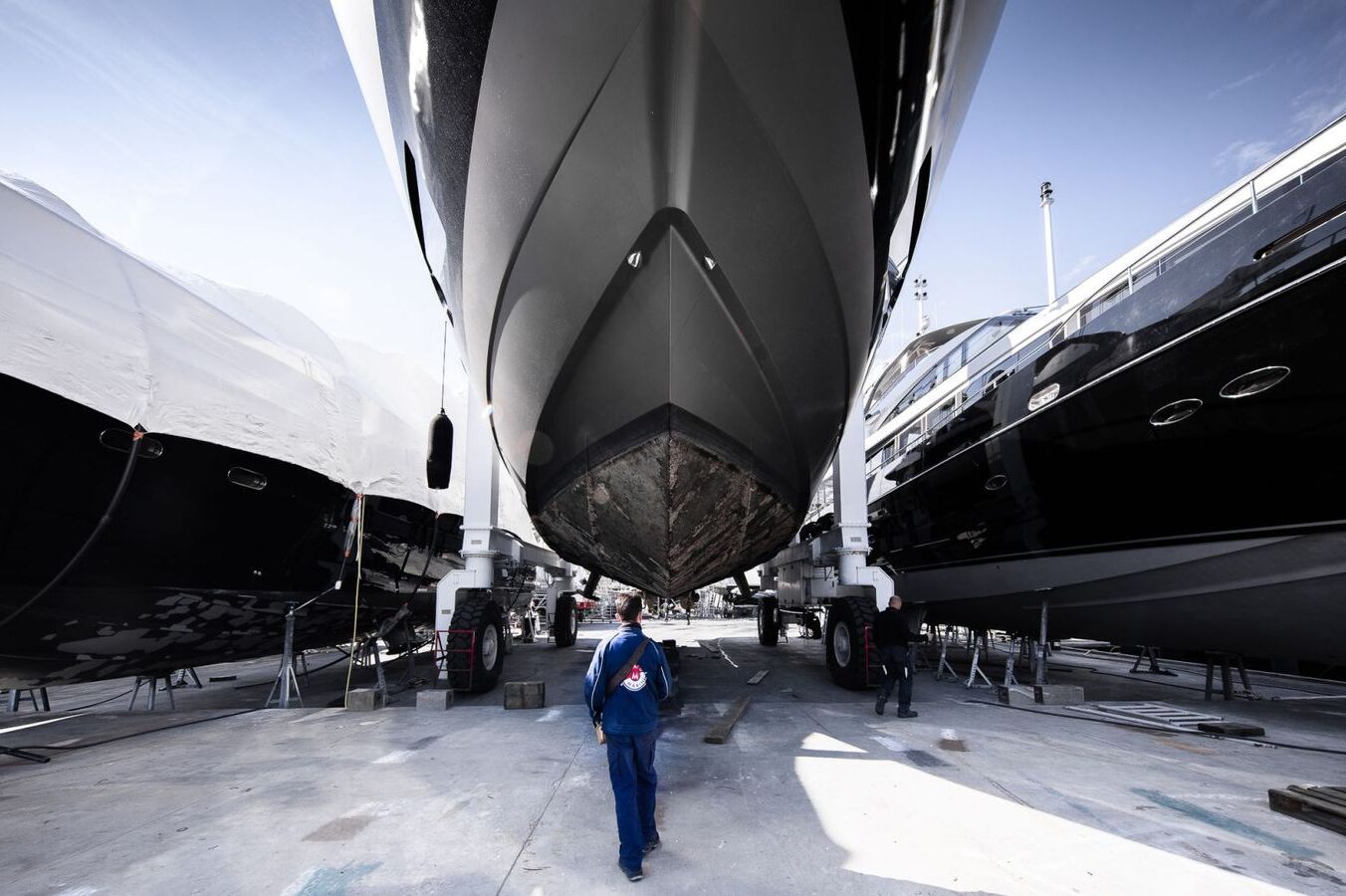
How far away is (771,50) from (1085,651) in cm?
1310

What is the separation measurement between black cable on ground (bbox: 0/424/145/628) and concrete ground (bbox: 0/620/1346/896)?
1.02 metres

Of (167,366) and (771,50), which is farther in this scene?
(167,366)

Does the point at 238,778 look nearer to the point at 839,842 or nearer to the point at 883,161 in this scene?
the point at 839,842

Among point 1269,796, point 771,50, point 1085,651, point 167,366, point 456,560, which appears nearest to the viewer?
point 771,50

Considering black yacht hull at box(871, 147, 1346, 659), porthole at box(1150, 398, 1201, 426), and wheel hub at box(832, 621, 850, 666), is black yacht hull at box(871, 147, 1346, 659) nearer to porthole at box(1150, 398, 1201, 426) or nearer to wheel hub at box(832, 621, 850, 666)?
porthole at box(1150, 398, 1201, 426)

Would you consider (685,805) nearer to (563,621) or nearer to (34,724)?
(34,724)

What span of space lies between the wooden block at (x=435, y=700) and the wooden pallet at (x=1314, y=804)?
517 cm

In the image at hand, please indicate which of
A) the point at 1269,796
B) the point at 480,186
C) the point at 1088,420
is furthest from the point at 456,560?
the point at 1269,796

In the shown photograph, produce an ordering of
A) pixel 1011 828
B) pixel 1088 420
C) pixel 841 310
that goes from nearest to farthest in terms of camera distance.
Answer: pixel 1011 828 < pixel 841 310 < pixel 1088 420

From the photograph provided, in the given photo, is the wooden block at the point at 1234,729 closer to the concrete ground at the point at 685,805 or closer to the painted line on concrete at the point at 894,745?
the concrete ground at the point at 685,805

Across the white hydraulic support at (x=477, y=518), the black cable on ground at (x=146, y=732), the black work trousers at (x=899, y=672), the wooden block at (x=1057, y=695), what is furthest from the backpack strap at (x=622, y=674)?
the wooden block at (x=1057, y=695)

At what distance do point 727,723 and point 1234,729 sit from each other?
3.44 m

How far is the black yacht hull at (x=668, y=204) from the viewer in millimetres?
2252

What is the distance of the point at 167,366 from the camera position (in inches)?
163
